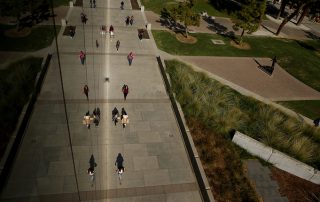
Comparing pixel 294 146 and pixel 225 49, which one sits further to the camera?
pixel 225 49

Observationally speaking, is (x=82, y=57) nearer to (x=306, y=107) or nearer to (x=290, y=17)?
(x=306, y=107)

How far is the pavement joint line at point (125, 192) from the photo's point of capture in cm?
1333

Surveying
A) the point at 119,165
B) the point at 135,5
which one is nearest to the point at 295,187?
the point at 119,165

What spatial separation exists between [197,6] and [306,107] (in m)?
24.7

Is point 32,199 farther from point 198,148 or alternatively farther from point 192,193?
point 198,148

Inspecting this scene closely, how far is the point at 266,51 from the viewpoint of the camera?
107ft

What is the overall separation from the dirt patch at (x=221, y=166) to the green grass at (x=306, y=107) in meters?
8.62

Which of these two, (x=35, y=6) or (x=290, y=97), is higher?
(x=35, y=6)

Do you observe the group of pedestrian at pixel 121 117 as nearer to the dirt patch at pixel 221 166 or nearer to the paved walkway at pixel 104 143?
the paved walkway at pixel 104 143

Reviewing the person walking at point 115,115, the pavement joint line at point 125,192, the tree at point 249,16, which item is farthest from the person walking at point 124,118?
the tree at point 249,16

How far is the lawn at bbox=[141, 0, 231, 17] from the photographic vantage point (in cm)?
3853

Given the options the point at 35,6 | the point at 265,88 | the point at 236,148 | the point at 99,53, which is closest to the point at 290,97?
the point at 265,88

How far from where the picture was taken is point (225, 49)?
30953 mm

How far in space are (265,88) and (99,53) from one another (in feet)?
51.1
